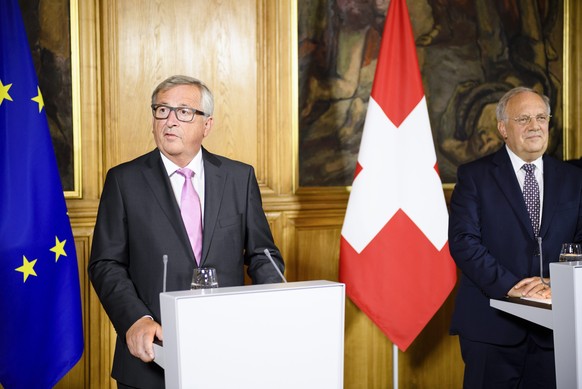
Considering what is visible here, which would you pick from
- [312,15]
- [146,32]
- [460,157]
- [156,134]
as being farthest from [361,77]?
[156,134]

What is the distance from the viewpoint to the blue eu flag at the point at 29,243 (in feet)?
11.5

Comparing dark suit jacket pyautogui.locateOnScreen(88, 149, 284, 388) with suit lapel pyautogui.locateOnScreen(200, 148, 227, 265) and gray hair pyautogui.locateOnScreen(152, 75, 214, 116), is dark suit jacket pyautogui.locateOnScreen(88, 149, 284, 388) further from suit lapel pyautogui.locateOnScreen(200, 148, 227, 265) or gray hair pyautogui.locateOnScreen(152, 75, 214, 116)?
gray hair pyautogui.locateOnScreen(152, 75, 214, 116)

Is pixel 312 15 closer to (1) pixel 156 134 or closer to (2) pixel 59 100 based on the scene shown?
(2) pixel 59 100

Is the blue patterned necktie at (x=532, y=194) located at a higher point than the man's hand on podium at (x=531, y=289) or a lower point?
higher

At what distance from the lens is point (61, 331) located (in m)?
3.64

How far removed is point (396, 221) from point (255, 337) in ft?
8.93

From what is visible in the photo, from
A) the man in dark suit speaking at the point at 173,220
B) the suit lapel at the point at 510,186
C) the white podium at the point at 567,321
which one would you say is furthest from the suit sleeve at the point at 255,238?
the suit lapel at the point at 510,186

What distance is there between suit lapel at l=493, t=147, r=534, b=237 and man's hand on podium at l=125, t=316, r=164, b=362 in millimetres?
2100

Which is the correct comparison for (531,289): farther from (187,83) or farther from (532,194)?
(187,83)

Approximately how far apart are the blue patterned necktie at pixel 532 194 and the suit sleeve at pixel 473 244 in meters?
0.19

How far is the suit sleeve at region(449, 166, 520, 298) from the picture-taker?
341 centimetres

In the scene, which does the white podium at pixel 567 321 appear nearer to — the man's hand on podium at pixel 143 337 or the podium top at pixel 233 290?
the podium top at pixel 233 290

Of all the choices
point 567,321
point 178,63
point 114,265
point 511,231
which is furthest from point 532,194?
point 178,63

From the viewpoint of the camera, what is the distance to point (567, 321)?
2482mm
